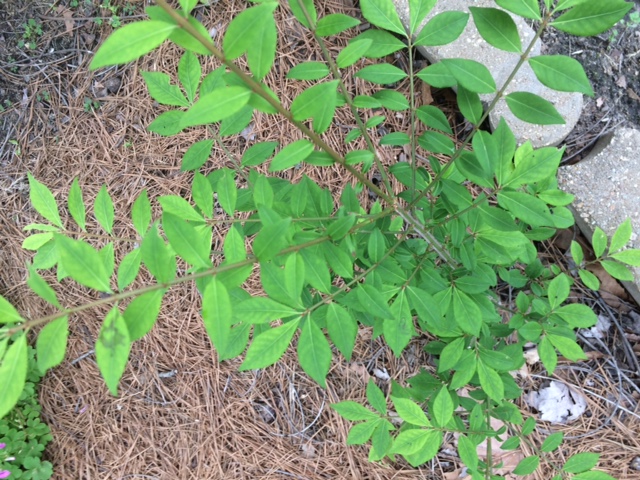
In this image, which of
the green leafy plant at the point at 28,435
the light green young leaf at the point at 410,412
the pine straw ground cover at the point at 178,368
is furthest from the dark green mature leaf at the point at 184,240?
the green leafy plant at the point at 28,435

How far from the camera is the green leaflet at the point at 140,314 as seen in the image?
668 mm

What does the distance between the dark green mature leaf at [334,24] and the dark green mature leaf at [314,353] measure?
1.90 feet

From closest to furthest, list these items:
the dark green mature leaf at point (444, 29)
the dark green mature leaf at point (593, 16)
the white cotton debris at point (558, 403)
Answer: the dark green mature leaf at point (593, 16) → the dark green mature leaf at point (444, 29) → the white cotton debris at point (558, 403)

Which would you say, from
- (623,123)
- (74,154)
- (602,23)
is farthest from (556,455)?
(74,154)

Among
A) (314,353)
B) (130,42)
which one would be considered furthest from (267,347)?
(130,42)

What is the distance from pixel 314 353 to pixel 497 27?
0.70m

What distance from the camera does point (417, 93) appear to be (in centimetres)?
212

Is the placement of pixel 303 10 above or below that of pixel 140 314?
above

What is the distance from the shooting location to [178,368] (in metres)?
2.26

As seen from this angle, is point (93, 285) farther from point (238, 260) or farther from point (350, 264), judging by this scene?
point (350, 264)

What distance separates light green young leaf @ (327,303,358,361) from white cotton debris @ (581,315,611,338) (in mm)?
1492

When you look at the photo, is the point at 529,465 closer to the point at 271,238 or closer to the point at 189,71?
the point at 271,238

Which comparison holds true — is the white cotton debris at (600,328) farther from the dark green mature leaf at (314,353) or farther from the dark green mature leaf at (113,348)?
the dark green mature leaf at (113,348)

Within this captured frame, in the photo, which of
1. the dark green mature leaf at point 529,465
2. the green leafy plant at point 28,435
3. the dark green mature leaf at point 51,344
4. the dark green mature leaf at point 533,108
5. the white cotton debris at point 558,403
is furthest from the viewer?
the green leafy plant at point 28,435
